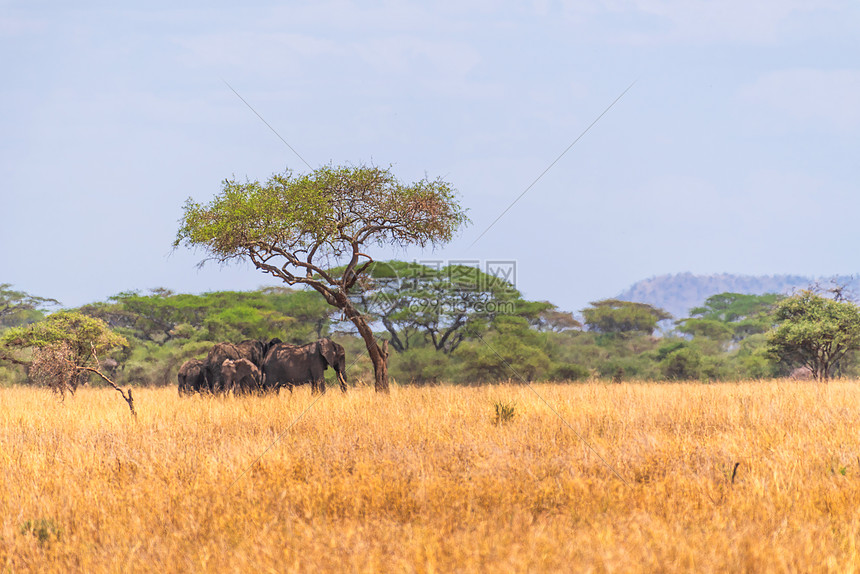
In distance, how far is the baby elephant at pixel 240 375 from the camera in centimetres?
1636

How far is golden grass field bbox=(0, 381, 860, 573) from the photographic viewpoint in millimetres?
4070

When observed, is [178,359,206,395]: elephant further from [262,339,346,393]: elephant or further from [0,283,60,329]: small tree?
[0,283,60,329]: small tree

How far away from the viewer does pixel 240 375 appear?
54.3ft

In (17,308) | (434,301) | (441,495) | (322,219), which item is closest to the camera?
(441,495)

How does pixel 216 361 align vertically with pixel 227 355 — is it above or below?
below

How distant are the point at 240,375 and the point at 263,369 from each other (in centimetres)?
Answer: 67

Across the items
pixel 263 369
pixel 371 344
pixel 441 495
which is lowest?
pixel 441 495

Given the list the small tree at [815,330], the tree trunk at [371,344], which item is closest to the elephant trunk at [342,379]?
the tree trunk at [371,344]

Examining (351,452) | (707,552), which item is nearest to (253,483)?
(351,452)

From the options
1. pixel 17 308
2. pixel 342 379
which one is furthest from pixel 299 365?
pixel 17 308

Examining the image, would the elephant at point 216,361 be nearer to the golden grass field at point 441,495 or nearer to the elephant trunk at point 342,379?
the elephant trunk at point 342,379

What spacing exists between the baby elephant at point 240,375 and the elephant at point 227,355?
0.27 meters

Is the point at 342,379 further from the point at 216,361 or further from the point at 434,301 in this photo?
the point at 434,301

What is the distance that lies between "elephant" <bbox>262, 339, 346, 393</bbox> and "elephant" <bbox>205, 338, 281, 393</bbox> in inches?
23.7
